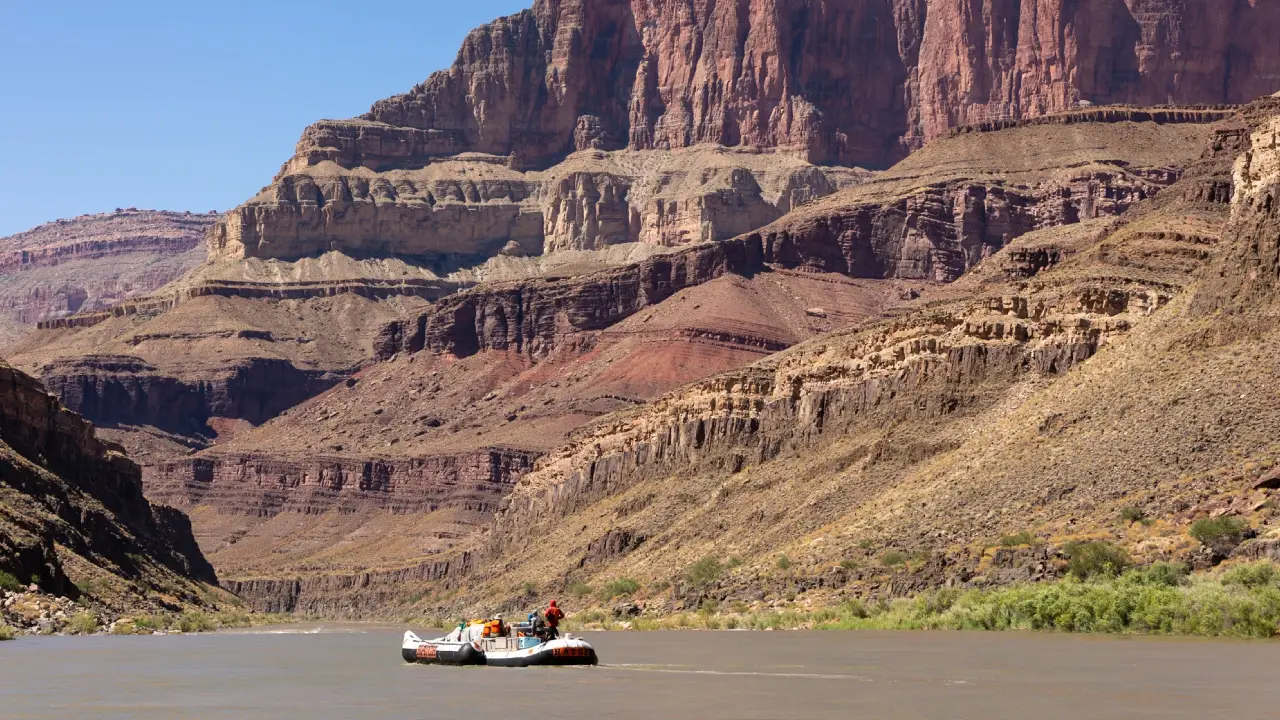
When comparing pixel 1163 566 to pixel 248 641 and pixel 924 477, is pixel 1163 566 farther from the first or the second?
pixel 248 641

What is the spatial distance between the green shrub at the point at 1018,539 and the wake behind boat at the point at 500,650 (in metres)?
22.0

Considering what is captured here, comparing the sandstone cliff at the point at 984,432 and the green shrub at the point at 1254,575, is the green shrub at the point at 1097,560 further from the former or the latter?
the green shrub at the point at 1254,575

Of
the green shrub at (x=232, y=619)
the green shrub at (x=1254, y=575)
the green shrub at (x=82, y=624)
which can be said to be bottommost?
the green shrub at (x=232, y=619)

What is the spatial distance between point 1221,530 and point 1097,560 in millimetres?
5443

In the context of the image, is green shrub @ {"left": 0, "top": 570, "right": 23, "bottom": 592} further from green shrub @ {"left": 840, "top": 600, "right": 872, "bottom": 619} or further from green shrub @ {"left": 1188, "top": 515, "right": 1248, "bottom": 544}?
green shrub @ {"left": 1188, "top": 515, "right": 1248, "bottom": 544}

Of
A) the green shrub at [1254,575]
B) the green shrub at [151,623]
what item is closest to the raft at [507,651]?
the green shrub at [1254,575]

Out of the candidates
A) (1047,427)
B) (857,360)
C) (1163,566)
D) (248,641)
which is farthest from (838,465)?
(1163,566)

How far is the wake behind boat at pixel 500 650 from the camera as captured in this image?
276ft

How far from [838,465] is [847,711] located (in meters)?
69.8

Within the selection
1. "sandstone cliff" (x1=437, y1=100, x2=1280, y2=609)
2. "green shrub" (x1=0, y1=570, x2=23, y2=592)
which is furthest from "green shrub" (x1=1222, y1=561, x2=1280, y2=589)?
"green shrub" (x1=0, y1=570, x2=23, y2=592)

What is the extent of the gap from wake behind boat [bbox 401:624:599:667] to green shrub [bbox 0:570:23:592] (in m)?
22.6

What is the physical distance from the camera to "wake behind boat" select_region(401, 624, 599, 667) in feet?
276

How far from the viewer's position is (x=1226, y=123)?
15988 cm

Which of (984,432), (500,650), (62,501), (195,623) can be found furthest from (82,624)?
(984,432)
